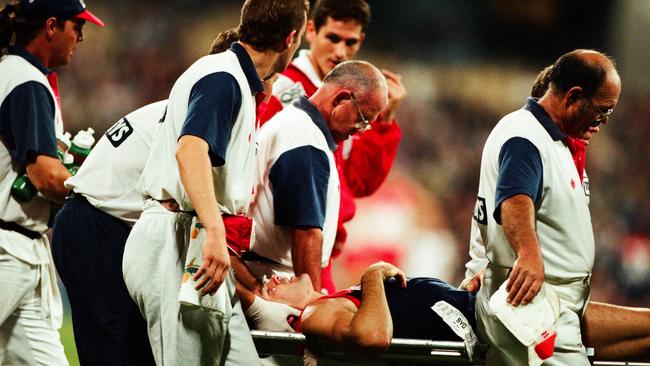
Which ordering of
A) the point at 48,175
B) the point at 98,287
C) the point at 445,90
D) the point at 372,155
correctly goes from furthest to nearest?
the point at 445,90 → the point at 372,155 → the point at 48,175 → the point at 98,287

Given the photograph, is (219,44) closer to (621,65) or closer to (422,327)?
(422,327)

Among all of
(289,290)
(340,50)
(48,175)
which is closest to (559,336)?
(289,290)

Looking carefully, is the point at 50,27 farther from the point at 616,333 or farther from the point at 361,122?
the point at 616,333

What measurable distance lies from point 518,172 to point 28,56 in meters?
2.22

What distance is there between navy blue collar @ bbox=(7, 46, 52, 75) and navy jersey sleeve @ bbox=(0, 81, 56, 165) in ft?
0.61

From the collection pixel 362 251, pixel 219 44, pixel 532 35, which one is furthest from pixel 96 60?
pixel 219 44

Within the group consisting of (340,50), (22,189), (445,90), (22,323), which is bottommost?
(445,90)

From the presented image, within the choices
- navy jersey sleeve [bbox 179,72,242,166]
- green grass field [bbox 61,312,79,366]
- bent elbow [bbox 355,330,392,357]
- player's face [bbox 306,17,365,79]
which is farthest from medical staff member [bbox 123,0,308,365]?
green grass field [bbox 61,312,79,366]

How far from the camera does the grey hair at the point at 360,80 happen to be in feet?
14.0

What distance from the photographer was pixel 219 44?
3.99 m

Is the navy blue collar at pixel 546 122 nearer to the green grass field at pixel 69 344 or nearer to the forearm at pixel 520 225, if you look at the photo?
the forearm at pixel 520 225

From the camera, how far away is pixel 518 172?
329 cm

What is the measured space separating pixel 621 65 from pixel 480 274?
9.63 m

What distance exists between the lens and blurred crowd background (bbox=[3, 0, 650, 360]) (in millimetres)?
10984
